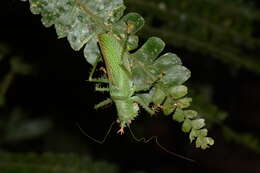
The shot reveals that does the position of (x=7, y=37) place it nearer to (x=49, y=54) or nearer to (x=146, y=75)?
(x=49, y=54)

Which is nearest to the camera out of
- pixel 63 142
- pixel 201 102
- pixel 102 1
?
pixel 102 1

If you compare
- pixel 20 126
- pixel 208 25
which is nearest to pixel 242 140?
pixel 208 25

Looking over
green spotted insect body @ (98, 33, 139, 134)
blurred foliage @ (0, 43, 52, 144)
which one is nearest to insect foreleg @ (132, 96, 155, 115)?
green spotted insect body @ (98, 33, 139, 134)

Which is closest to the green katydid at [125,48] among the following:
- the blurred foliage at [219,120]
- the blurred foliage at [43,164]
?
the blurred foliage at [219,120]

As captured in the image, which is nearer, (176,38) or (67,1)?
(67,1)

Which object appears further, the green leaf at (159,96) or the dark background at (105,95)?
the dark background at (105,95)

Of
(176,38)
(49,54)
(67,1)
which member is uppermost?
(67,1)

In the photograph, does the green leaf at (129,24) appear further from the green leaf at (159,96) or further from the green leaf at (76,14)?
the green leaf at (159,96)

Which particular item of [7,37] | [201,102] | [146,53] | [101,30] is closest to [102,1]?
[101,30]
